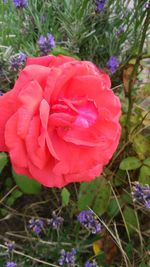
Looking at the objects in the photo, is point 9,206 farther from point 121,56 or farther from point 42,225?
point 121,56

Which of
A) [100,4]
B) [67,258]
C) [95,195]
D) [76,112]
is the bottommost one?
[67,258]

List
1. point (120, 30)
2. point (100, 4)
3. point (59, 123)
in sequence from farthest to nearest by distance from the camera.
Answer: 1. point (120, 30)
2. point (100, 4)
3. point (59, 123)

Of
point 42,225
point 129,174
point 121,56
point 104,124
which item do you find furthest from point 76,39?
point 104,124

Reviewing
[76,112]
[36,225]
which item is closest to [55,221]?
[36,225]

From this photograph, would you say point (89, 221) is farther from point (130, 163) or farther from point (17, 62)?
point (17, 62)

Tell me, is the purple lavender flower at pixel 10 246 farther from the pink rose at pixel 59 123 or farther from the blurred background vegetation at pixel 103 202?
the pink rose at pixel 59 123

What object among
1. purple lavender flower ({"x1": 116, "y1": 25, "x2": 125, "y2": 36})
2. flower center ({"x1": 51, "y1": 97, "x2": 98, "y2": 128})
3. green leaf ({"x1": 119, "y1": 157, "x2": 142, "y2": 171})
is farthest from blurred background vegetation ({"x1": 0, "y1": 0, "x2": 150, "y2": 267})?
flower center ({"x1": 51, "y1": 97, "x2": 98, "y2": 128})

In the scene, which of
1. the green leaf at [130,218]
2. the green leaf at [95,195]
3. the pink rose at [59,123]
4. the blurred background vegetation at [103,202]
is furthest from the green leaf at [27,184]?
the pink rose at [59,123]

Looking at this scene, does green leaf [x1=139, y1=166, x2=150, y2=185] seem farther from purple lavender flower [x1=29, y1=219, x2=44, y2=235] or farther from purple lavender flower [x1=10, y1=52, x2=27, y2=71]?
purple lavender flower [x1=10, y1=52, x2=27, y2=71]
